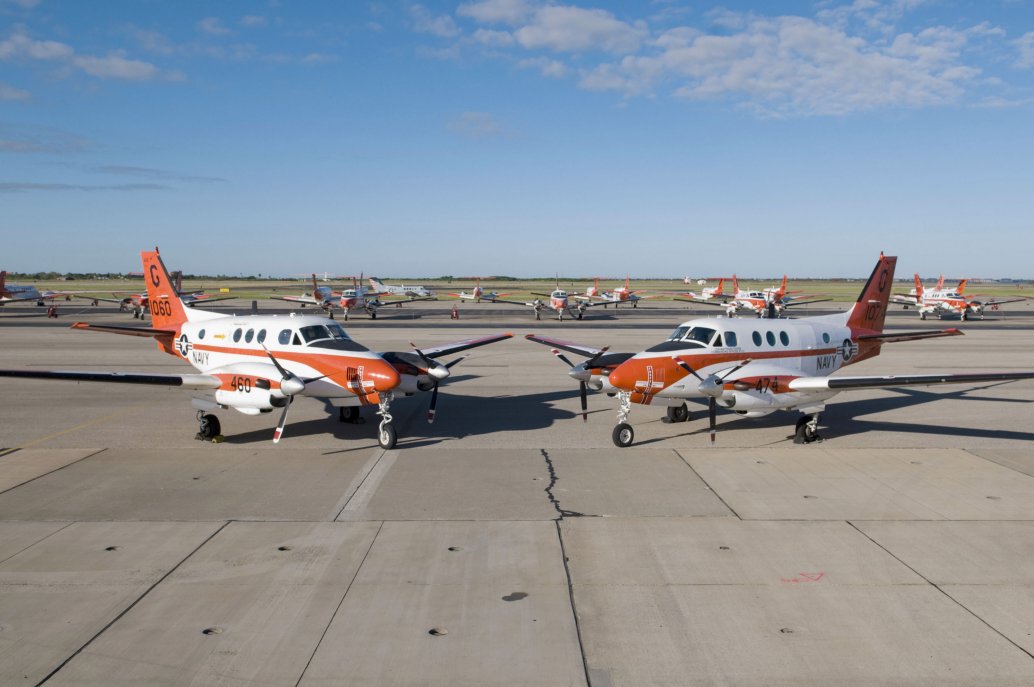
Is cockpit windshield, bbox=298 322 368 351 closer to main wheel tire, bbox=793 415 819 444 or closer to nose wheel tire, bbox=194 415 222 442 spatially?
nose wheel tire, bbox=194 415 222 442

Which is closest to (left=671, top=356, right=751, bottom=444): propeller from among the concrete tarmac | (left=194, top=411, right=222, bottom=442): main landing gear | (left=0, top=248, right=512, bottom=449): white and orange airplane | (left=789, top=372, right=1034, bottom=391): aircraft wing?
the concrete tarmac

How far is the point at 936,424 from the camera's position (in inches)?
743

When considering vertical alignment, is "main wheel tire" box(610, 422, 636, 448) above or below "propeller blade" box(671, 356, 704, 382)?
below

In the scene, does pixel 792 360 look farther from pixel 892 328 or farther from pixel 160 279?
pixel 892 328

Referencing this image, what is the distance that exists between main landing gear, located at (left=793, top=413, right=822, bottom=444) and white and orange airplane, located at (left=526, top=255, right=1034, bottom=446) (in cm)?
2

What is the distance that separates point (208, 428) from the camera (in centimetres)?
1670

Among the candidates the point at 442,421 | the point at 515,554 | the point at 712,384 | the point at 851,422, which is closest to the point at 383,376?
the point at 442,421

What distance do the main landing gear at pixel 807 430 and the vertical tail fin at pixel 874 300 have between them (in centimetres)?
535

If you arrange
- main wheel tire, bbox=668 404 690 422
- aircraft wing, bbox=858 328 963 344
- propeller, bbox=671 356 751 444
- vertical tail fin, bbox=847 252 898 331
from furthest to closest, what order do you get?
vertical tail fin, bbox=847 252 898 331
aircraft wing, bbox=858 328 963 344
main wheel tire, bbox=668 404 690 422
propeller, bbox=671 356 751 444

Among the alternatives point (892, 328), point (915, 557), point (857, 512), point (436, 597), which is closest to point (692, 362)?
point (857, 512)

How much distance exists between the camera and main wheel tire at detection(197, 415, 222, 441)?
16.7 metres

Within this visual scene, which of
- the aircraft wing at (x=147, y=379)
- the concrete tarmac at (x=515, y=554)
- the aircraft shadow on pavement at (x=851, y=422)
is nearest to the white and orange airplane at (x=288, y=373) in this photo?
the aircraft wing at (x=147, y=379)

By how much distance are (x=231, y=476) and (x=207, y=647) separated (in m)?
6.84

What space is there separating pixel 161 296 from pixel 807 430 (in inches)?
716
